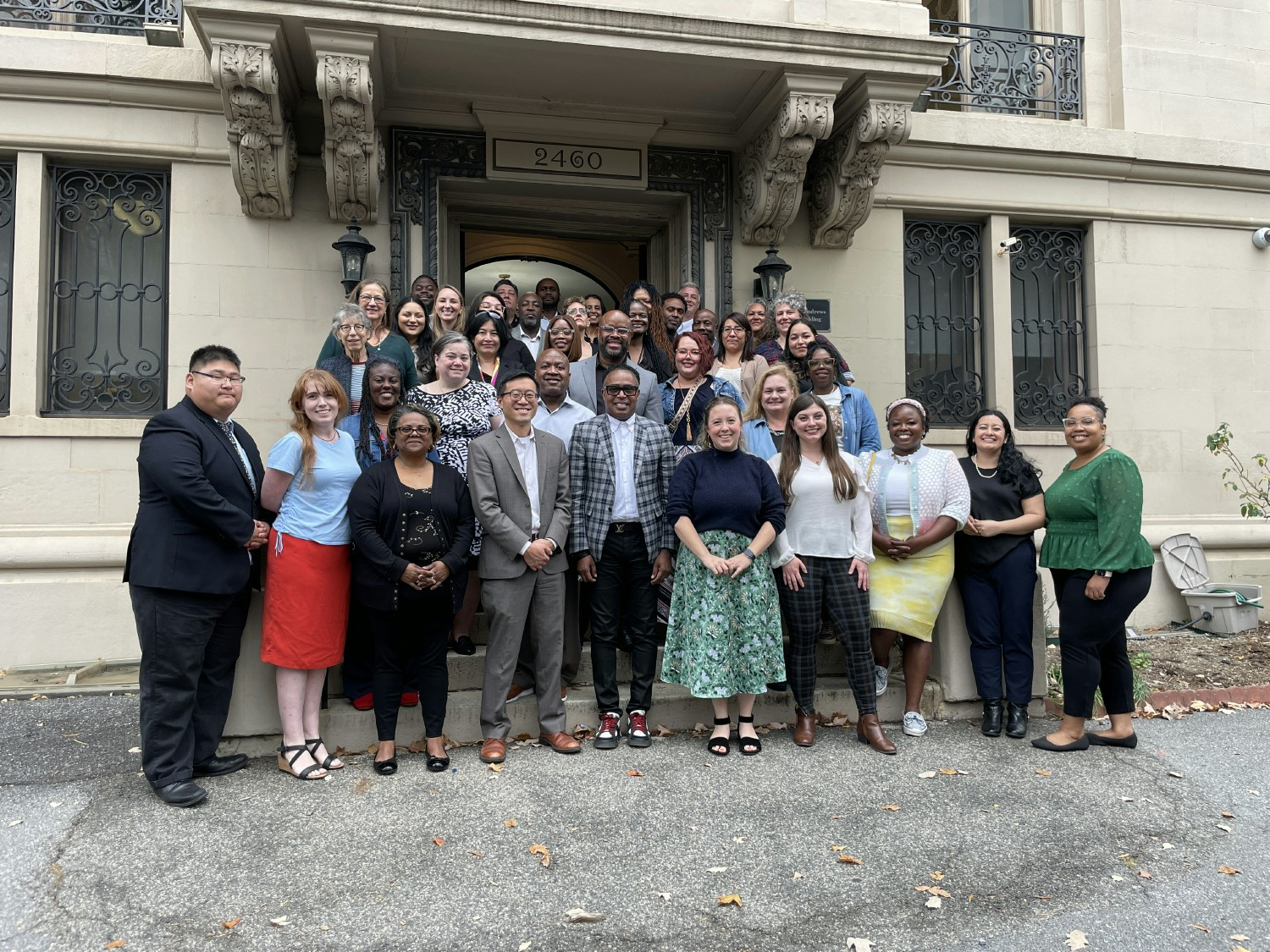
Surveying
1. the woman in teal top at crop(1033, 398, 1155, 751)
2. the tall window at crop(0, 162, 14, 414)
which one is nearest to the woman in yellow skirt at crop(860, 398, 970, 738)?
the woman in teal top at crop(1033, 398, 1155, 751)

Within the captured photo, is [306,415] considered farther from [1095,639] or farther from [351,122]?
[1095,639]

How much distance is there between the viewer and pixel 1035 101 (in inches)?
364

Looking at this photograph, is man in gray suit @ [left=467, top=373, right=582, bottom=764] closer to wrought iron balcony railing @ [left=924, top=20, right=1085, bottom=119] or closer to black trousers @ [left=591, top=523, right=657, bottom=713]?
black trousers @ [left=591, top=523, right=657, bottom=713]

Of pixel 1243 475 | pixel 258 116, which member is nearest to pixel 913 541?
pixel 258 116

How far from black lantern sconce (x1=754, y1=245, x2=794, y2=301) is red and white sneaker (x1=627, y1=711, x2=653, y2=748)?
15.2ft

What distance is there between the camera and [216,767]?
4.47 meters

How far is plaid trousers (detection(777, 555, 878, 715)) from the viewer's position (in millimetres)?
5012

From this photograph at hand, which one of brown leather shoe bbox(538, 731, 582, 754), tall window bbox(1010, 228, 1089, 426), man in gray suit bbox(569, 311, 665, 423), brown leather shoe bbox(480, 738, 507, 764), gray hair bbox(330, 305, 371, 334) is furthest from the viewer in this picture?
tall window bbox(1010, 228, 1089, 426)

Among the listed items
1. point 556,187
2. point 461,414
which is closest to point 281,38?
point 556,187

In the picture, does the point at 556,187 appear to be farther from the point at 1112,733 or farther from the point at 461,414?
the point at 1112,733

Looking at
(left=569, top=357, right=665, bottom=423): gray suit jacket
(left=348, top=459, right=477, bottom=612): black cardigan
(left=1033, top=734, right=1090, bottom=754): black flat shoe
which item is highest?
(left=569, top=357, right=665, bottom=423): gray suit jacket

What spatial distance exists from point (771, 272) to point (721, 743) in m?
4.88

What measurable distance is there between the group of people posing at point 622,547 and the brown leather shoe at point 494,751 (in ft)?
0.05

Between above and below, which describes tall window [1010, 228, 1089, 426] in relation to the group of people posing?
above
